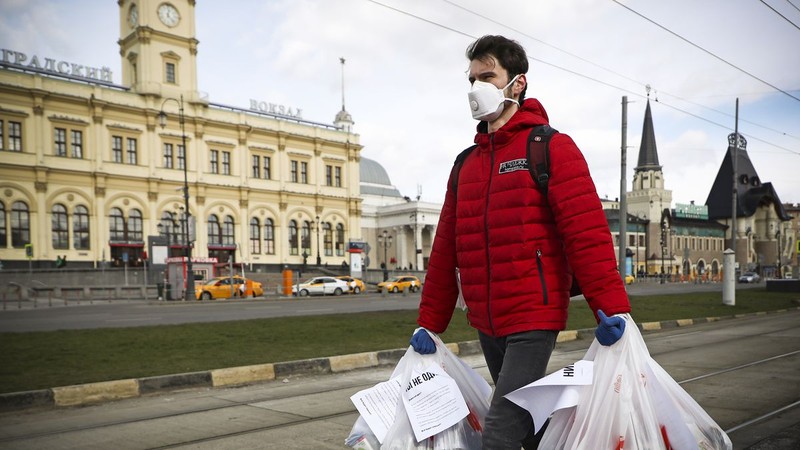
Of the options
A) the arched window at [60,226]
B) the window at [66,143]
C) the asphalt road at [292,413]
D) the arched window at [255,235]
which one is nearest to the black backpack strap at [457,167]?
the asphalt road at [292,413]

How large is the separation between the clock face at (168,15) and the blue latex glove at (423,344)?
2399 inches

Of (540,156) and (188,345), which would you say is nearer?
(540,156)

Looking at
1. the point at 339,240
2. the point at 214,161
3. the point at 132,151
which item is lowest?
the point at 339,240

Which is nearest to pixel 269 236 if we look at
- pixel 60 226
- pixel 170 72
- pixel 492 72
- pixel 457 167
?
pixel 170 72

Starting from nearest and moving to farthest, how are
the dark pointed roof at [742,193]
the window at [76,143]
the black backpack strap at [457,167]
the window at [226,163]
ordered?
1. the black backpack strap at [457,167]
2. the window at [76,143]
3. the window at [226,163]
4. the dark pointed roof at [742,193]

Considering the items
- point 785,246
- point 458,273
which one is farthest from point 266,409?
point 785,246

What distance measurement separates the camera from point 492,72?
283cm

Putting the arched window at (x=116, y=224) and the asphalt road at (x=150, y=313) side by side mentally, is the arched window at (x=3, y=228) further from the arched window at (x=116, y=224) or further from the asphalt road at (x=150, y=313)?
the asphalt road at (x=150, y=313)

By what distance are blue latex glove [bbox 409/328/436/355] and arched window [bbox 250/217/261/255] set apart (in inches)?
2399

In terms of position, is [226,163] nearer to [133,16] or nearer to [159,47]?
[159,47]

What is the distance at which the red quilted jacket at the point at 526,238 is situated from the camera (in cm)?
255

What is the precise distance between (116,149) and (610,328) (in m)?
58.1

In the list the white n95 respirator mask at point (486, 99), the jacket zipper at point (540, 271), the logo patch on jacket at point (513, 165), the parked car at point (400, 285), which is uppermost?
the white n95 respirator mask at point (486, 99)

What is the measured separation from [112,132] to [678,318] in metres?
49.9
